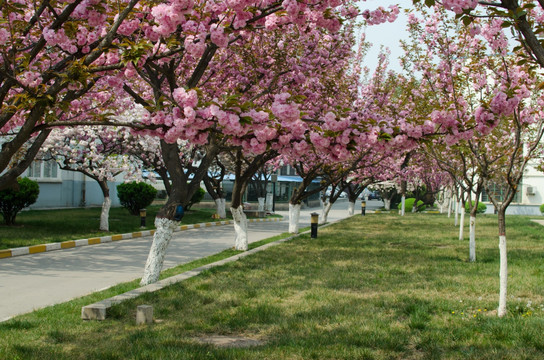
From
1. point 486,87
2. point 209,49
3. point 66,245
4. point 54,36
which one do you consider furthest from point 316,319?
point 66,245

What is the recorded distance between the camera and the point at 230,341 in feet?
18.0

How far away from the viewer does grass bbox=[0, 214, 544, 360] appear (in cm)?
502

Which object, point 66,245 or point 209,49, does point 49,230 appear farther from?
point 209,49

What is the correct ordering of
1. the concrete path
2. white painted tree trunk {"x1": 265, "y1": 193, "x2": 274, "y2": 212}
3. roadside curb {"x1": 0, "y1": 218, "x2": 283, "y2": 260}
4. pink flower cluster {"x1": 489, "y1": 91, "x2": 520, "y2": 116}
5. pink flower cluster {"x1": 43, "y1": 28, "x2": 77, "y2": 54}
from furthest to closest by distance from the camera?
1. white painted tree trunk {"x1": 265, "y1": 193, "x2": 274, "y2": 212}
2. roadside curb {"x1": 0, "y1": 218, "x2": 283, "y2": 260}
3. the concrete path
4. pink flower cluster {"x1": 489, "y1": 91, "x2": 520, "y2": 116}
5. pink flower cluster {"x1": 43, "y1": 28, "x2": 77, "y2": 54}

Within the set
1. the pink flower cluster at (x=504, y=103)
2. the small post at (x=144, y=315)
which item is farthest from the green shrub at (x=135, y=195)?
the pink flower cluster at (x=504, y=103)

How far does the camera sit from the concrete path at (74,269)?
8.41 meters

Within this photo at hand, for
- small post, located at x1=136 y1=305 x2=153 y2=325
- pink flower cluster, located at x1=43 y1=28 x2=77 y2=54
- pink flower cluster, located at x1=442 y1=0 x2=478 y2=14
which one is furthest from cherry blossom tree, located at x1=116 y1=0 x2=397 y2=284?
small post, located at x1=136 y1=305 x2=153 y2=325

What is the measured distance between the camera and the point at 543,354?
4.93 metres

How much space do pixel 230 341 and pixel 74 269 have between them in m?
6.99

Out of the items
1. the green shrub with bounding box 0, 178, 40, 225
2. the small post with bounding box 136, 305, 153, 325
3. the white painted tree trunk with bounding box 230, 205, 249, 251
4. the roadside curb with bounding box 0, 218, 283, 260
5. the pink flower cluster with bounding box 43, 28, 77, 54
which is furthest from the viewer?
the green shrub with bounding box 0, 178, 40, 225

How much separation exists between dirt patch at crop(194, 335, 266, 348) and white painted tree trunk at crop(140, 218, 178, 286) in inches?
141

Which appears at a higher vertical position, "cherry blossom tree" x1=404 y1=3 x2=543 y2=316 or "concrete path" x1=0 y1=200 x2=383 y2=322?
"cherry blossom tree" x1=404 y1=3 x2=543 y2=316

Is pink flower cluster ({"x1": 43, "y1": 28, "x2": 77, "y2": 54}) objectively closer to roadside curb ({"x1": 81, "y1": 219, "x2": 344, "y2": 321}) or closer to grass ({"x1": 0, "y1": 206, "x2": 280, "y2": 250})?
roadside curb ({"x1": 81, "y1": 219, "x2": 344, "y2": 321})

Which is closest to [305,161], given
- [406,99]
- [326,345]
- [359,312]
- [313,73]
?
[406,99]
